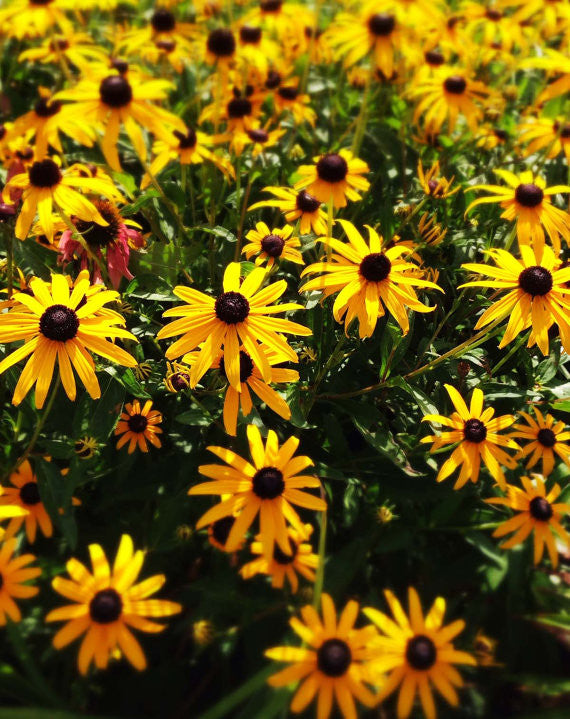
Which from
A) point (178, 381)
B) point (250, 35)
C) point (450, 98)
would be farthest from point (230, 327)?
point (250, 35)

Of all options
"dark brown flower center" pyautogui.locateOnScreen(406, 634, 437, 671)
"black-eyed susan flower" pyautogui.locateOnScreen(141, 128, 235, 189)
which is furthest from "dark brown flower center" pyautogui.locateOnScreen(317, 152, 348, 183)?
"dark brown flower center" pyautogui.locateOnScreen(406, 634, 437, 671)

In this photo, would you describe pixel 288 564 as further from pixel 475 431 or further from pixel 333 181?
pixel 333 181

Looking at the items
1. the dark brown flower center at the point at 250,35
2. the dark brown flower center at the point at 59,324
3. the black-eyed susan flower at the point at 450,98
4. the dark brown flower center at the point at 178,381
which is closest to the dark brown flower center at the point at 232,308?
the dark brown flower center at the point at 178,381

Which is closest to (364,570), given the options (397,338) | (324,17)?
(397,338)

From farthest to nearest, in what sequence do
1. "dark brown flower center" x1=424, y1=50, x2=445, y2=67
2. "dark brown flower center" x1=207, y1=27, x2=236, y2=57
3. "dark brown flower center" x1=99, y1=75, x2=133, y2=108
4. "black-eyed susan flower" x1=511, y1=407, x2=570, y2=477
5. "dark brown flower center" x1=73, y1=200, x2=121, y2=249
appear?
"dark brown flower center" x1=424, y1=50, x2=445, y2=67, "dark brown flower center" x1=207, y1=27, x2=236, y2=57, "dark brown flower center" x1=73, y1=200, x2=121, y2=249, "dark brown flower center" x1=99, y1=75, x2=133, y2=108, "black-eyed susan flower" x1=511, y1=407, x2=570, y2=477

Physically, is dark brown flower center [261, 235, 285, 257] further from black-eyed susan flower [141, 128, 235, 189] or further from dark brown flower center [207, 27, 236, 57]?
dark brown flower center [207, 27, 236, 57]

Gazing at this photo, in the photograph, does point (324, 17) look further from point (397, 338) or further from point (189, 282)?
point (397, 338)
